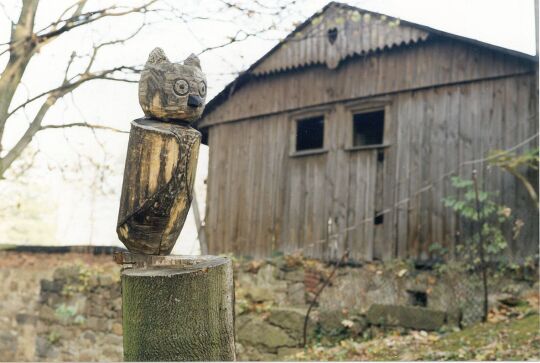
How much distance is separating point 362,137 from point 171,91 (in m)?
7.89

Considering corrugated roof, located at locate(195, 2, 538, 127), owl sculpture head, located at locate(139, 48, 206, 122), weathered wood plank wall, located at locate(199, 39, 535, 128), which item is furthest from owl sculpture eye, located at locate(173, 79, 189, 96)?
weathered wood plank wall, located at locate(199, 39, 535, 128)

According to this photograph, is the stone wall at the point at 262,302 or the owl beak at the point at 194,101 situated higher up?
the owl beak at the point at 194,101

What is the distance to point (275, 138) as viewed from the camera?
10.2 m

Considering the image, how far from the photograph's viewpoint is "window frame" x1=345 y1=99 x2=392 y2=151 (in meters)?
8.92

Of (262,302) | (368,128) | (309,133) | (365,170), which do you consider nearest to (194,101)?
(365,170)

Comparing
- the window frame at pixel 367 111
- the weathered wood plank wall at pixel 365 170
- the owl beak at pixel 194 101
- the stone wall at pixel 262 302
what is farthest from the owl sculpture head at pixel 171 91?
the window frame at pixel 367 111

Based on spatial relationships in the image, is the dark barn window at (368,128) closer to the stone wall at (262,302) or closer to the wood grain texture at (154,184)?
the stone wall at (262,302)

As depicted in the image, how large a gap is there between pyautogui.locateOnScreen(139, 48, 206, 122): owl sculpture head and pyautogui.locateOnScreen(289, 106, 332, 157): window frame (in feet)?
21.8

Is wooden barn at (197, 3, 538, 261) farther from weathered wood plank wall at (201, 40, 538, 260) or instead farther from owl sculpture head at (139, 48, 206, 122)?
owl sculpture head at (139, 48, 206, 122)

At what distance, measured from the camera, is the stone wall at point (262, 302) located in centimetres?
782

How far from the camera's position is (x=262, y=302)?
9.59m

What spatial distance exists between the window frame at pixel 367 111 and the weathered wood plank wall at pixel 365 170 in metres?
0.04

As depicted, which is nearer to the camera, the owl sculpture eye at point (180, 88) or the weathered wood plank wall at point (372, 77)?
the owl sculpture eye at point (180, 88)

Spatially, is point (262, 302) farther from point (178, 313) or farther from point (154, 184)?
point (178, 313)
